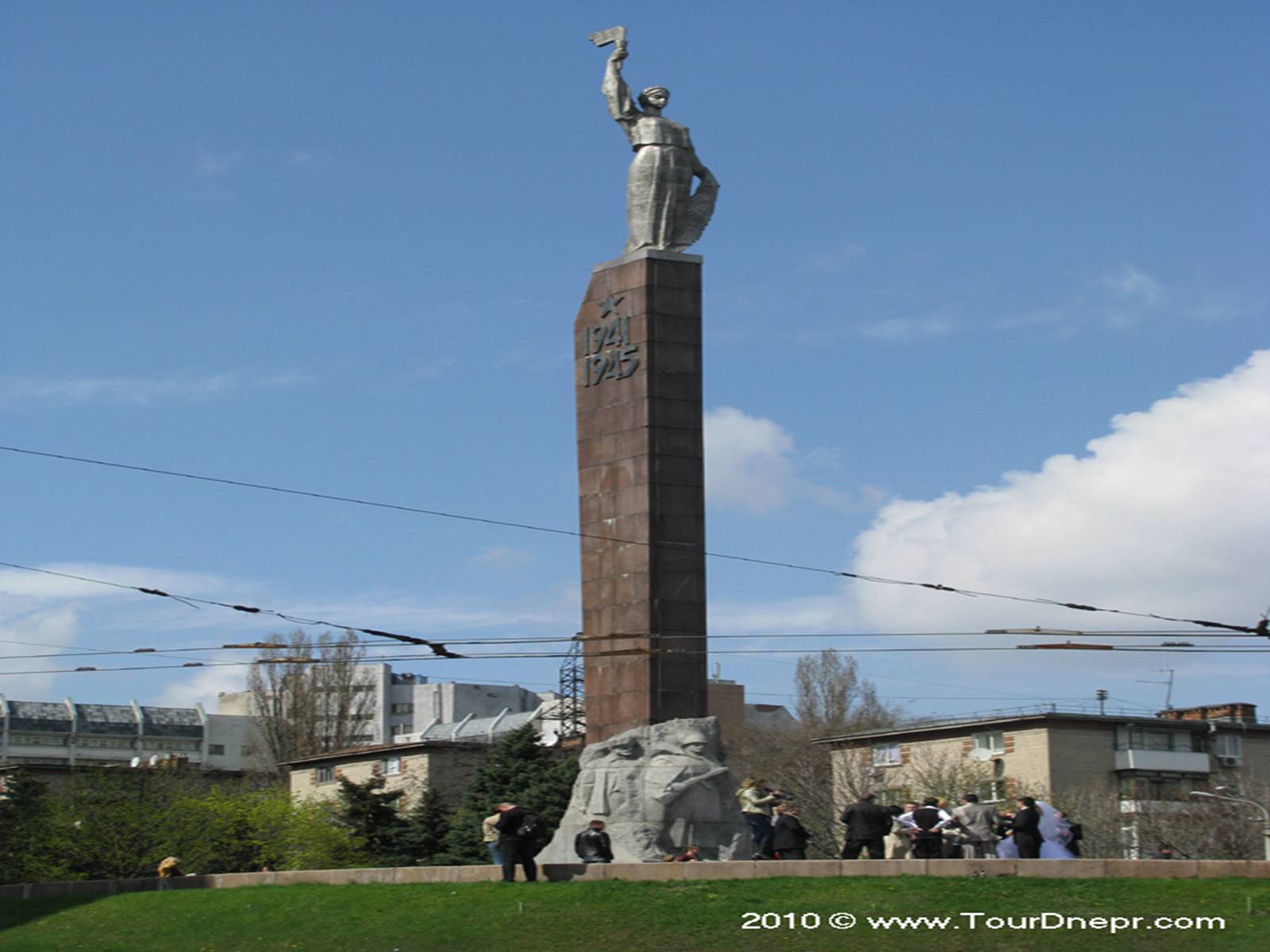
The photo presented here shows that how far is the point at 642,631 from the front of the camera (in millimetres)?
31391

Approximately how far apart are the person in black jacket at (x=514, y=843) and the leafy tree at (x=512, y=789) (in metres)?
15.5

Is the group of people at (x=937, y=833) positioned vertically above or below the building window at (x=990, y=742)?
below

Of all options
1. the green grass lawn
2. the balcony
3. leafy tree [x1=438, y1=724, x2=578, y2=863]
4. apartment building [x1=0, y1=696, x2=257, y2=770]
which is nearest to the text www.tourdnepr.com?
the green grass lawn

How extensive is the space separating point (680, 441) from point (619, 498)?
1.36 metres

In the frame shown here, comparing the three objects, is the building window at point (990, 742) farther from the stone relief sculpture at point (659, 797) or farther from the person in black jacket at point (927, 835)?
the person in black jacket at point (927, 835)

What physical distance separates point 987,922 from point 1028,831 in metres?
3.82

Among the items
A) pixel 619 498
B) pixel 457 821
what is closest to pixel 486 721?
pixel 457 821

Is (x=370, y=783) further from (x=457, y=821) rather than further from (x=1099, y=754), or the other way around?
(x=1099, y=754)

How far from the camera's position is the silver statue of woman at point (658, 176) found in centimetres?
3325

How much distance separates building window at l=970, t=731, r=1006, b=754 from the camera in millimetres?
61406

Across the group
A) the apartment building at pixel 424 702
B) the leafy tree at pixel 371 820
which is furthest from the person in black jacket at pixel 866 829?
the apartment building at pixel 424 702

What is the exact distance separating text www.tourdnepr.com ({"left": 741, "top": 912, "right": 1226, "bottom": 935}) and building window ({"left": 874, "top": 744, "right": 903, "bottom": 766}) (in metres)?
43.3

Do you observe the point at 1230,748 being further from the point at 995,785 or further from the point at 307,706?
the point at 307,706

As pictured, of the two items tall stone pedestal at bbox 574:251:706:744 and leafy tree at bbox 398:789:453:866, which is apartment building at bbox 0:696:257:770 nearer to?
leafy tree at bbox 398:789:453:866
